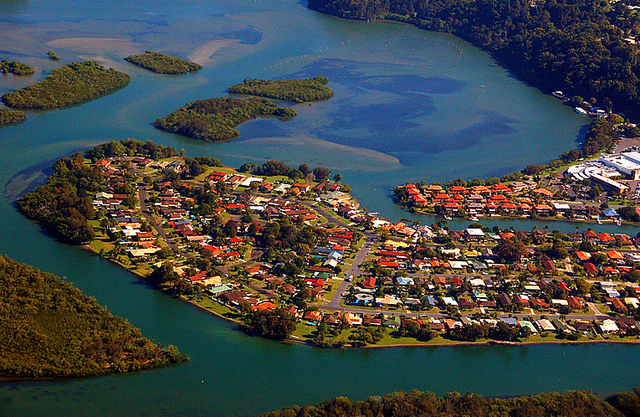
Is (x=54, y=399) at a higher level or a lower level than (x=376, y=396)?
lower

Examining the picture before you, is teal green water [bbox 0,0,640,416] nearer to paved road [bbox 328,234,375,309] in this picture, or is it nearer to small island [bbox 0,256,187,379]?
small island [bbox 0,256,187,379]

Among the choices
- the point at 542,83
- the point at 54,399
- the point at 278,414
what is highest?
the point at 542,83

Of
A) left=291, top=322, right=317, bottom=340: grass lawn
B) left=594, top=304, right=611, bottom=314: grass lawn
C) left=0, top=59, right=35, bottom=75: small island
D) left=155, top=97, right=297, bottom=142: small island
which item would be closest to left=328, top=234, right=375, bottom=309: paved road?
left=291, top=322, right=317, bottom=340: grass lawn

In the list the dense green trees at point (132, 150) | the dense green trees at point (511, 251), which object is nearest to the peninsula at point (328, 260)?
the dense green trees at point (511, 251)

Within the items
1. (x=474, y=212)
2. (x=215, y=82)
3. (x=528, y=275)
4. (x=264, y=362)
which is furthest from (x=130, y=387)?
(x=215, y=82)

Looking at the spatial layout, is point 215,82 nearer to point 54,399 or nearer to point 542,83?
point 542,83
